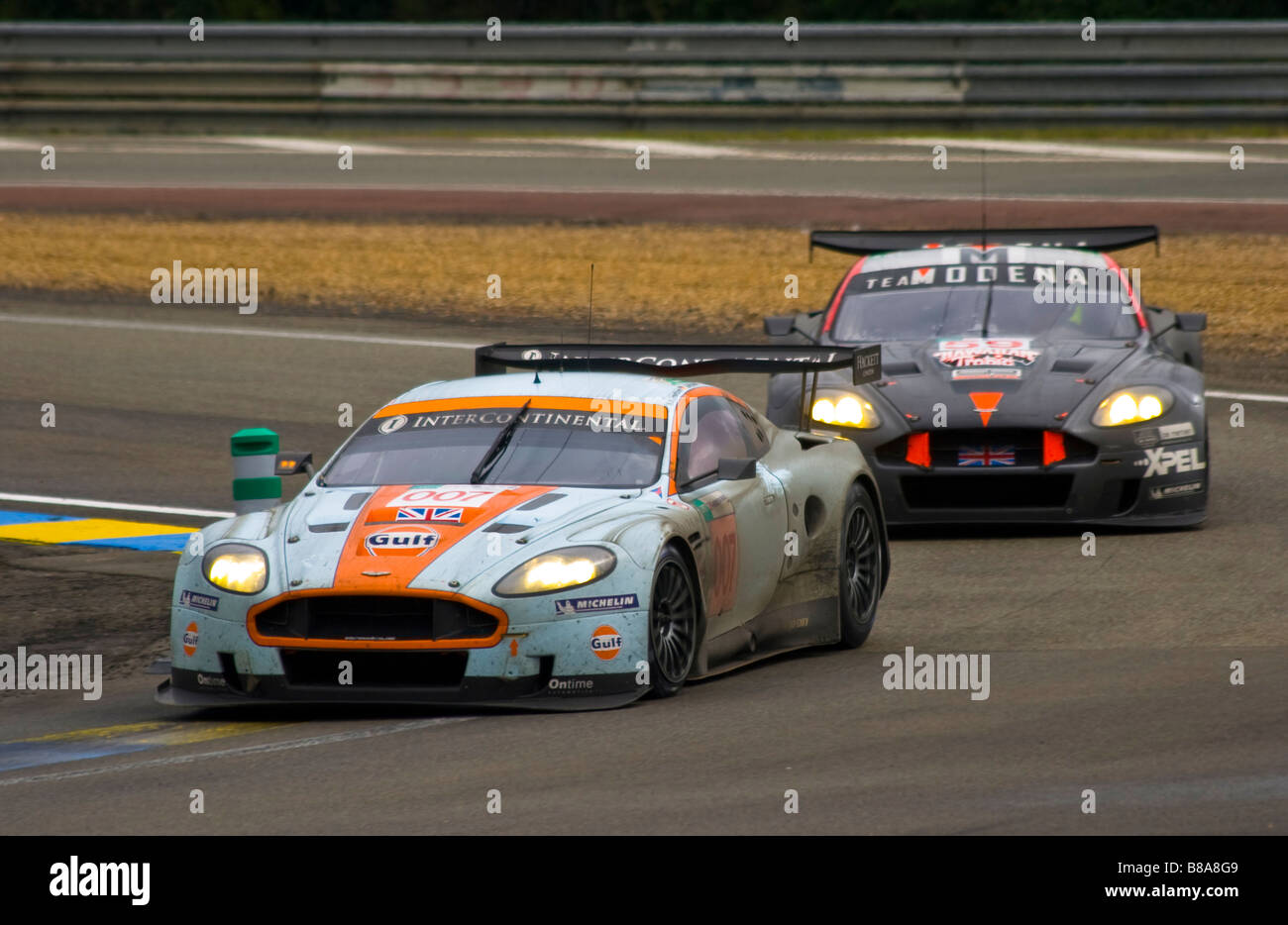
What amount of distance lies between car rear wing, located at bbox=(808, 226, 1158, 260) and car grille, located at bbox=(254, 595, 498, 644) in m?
6.32

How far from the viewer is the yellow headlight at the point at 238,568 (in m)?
8.10

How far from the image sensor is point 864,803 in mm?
6492

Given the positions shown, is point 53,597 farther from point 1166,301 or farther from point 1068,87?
point 1068,87

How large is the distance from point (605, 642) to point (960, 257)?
6.41 m

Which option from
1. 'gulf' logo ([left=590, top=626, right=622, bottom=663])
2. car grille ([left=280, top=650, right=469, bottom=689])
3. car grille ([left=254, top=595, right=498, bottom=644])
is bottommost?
car grille ([left=280, top=650, right=469, bottom=689])

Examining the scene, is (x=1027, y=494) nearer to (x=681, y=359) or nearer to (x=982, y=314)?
(x=982, y=314)

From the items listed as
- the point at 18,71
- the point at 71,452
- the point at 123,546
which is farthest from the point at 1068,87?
the point at 123,546

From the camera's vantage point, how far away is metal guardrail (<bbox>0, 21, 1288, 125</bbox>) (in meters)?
26.5

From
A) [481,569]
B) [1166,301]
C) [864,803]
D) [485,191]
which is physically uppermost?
[485,191]

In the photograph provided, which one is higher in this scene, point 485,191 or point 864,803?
point 485,191

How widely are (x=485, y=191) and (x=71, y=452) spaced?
11.4 metres

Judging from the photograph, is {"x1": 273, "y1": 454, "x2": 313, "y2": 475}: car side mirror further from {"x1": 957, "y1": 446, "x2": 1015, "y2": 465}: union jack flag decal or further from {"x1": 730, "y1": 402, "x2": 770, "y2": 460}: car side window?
{"x1": 957, "y1": 446, "x2": 1015, "y2": 465}: union jack flag decal

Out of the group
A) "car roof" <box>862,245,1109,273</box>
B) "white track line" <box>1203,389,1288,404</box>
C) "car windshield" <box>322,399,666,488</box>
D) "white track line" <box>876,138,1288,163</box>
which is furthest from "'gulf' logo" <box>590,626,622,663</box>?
"white track line" <box>876,138,1288,163</box>

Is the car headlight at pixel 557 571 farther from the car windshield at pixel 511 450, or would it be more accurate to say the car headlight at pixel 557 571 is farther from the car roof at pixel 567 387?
the car roof at pixel 567 387
